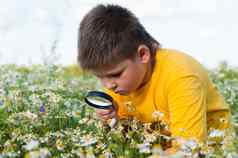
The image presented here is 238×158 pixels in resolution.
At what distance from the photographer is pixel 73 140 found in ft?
10.2

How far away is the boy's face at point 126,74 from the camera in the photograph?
10.5 feet

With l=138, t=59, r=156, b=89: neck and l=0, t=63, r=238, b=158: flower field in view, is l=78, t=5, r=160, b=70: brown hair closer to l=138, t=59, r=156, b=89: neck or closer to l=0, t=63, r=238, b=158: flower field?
Result: l=138, t=59, r=156, b=89: neck

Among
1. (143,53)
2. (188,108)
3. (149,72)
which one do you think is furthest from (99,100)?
(188,108)

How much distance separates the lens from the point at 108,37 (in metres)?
3.28

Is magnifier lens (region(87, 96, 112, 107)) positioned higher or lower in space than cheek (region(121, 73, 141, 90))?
lower

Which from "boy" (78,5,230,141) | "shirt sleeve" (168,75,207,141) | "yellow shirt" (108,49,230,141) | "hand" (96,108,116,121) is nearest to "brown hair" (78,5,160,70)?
"boy" (78,5,230,141)

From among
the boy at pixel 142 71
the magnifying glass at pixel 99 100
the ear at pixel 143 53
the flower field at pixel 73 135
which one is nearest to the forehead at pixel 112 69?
the boy at pixel 142 71

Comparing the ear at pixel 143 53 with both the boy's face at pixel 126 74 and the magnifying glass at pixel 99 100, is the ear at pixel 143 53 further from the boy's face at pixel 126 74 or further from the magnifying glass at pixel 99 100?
the magnifying glass at pixel 99 100

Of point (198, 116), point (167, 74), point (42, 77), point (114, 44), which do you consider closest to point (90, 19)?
point (114, 44)

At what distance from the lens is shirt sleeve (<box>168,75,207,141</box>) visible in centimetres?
315

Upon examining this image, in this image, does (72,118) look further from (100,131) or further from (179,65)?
(179,65)

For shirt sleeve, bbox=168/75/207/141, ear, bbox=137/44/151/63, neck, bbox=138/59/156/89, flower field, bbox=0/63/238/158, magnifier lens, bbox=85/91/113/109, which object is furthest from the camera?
magnifier lens, bbox=85/91/113/109

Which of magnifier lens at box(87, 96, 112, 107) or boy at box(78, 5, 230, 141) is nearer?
boy at box(78, 5, 230, 141)

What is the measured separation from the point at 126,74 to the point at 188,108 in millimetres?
317
